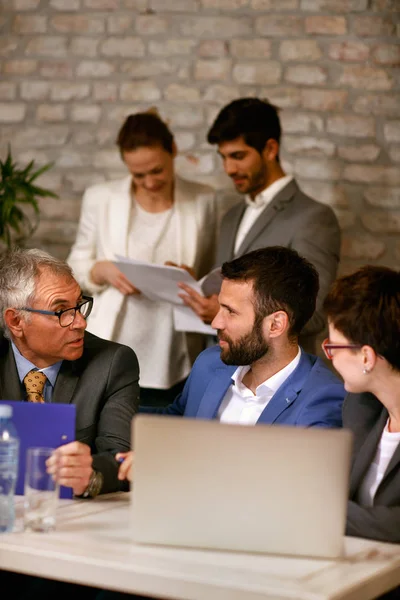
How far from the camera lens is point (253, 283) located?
3.00 metres

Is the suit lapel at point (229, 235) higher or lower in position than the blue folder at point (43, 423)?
higher

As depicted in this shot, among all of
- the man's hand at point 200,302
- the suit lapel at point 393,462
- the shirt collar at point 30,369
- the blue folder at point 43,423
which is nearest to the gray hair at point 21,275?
the shirt collar at point 30,369

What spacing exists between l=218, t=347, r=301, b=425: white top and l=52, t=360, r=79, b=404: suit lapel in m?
0.47

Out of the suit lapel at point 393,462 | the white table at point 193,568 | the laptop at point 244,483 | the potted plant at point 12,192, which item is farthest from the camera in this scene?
the potted plant at point 12,192

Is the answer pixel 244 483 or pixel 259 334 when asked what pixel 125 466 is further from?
pixel 259 334

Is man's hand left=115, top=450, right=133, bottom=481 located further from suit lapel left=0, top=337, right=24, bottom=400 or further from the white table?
suit lapel left=0, top=337, right=24, bottom=400

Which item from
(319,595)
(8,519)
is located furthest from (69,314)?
(319,595)

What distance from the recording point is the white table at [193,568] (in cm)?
176

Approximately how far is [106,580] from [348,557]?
490 mm

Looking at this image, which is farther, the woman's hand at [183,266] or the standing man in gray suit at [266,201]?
the woman's hand at [183,266]

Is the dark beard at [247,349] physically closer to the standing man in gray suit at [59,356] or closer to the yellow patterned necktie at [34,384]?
the standing man in gray suit at [59,356]

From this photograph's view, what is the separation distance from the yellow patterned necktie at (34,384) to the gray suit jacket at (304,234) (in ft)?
4.24

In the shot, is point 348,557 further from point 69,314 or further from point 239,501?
point 69,314

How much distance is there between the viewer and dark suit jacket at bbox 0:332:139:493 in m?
2.84
